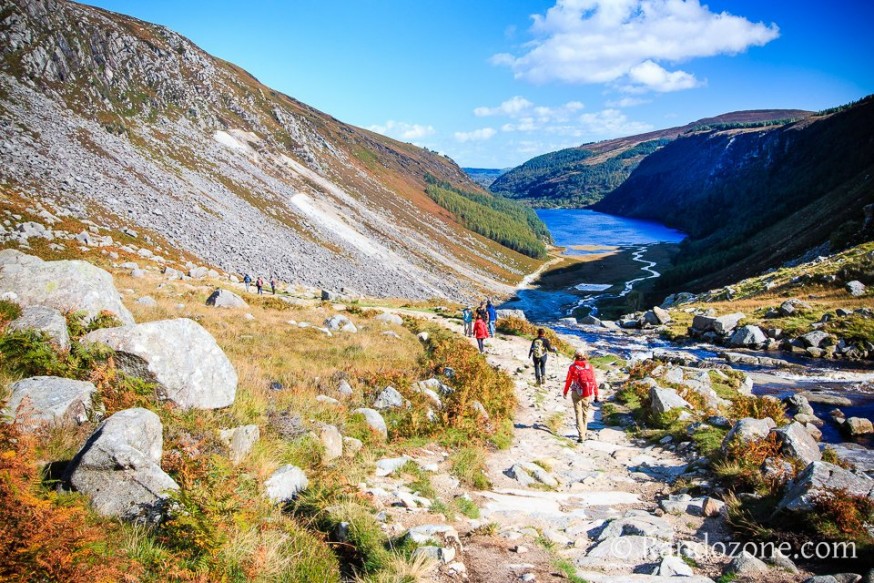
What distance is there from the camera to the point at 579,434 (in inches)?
529

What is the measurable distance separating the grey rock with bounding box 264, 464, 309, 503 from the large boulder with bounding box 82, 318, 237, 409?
2.51m

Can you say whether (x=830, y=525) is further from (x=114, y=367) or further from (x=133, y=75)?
(x=133, y=75)

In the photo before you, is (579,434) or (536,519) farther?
(579,434)

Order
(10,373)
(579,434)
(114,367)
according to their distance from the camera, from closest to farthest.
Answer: (10,373), (114,367), (579,434)

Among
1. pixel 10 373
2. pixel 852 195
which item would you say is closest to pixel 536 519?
pixel 10 373

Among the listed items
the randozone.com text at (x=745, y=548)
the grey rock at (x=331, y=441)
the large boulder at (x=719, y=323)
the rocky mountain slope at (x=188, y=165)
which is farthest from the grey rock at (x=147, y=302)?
the large boulder at (x=719, y=323)

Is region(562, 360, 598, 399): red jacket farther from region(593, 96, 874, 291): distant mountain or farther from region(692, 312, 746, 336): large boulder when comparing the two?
region(593, 96, 874, 291): distant mountain

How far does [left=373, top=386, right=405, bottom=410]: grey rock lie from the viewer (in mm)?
11770

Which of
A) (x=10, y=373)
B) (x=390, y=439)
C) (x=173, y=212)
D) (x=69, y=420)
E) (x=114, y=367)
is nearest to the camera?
(x=69, y=420)

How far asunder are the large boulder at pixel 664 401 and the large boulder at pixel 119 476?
46.0 ft

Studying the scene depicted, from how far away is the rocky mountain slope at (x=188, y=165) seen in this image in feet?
163

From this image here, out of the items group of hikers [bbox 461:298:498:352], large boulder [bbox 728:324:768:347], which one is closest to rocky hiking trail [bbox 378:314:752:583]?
group of hikers [bbox 461:298:498:352]

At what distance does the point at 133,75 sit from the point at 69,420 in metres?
91.3

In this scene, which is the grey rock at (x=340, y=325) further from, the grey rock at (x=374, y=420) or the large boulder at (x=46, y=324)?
the large boulder at (x=46, y=324)
